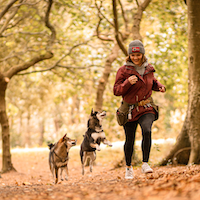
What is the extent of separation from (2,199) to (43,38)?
1125cm

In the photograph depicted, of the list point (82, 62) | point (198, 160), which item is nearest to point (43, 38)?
point (82, 62)

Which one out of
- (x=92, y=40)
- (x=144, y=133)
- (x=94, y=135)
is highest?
(x=92, y=40)

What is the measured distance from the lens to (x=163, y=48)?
40.1ft

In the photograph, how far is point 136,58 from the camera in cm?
489

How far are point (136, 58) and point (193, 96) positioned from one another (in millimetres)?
2544

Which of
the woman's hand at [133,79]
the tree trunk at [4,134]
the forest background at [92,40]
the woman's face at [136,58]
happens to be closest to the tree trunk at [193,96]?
the woman's face at [136,58]

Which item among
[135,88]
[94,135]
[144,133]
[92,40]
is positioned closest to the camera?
[144,133]

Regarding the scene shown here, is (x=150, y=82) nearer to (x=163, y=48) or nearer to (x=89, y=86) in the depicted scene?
(x=163, y=48)

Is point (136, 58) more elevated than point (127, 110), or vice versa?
point (136, 58)

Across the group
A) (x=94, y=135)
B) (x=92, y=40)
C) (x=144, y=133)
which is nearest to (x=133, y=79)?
(x=144, y=133)

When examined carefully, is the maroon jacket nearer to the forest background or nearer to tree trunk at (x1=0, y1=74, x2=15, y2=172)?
the forest background

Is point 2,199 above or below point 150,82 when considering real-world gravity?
below

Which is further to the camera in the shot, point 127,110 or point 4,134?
point 4,134

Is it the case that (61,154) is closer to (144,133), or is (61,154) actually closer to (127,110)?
(127,110)
